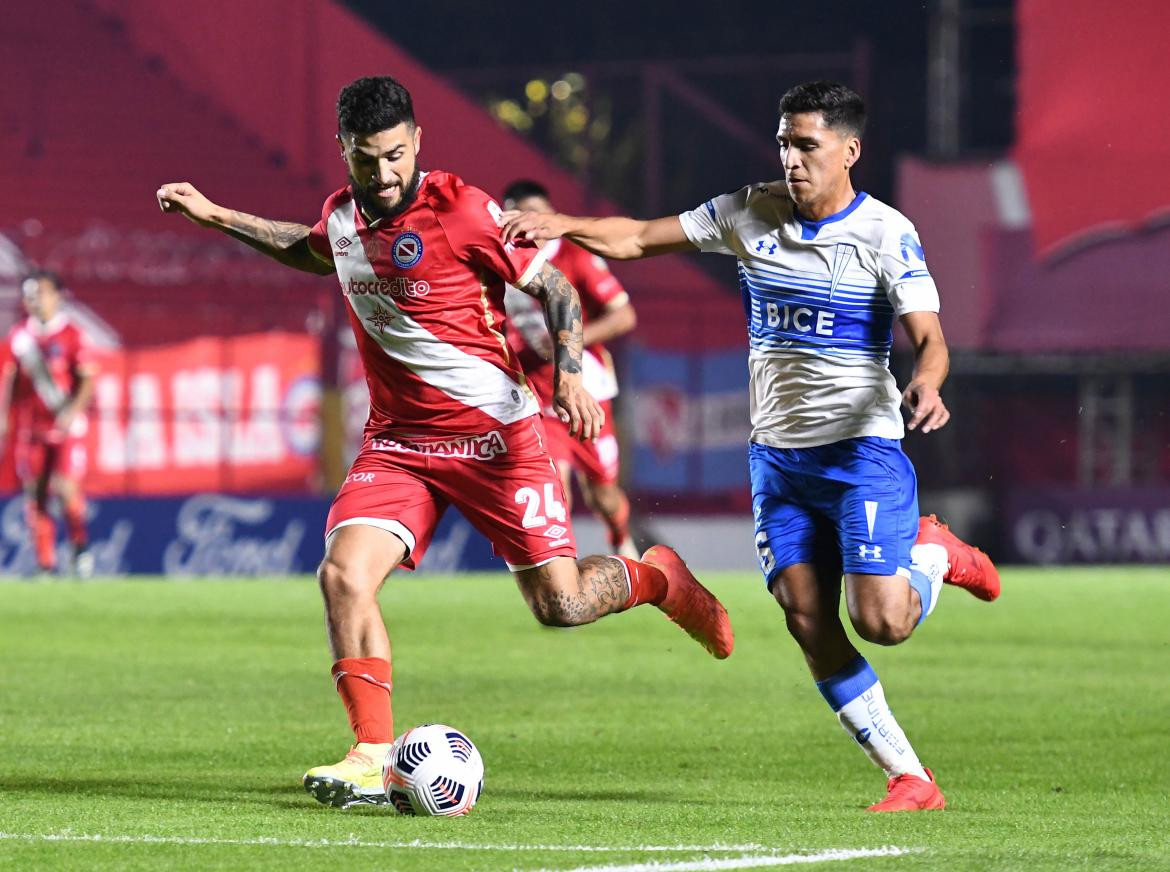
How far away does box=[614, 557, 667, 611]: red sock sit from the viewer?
7.42 metres

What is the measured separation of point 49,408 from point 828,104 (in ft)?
42.0

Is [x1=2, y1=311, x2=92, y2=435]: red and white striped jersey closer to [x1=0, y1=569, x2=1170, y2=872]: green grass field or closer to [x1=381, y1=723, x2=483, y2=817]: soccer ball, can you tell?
[x1=0, y1=569, x2=1170, y2=872]: green grass field

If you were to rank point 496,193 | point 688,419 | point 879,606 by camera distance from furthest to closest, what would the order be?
point 496,193 < point 688,419 < point 879,606

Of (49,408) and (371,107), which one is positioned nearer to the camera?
(371,107)

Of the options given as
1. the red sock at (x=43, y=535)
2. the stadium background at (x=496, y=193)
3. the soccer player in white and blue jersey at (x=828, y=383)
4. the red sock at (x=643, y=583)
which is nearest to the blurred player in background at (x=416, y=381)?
the soccer player in white and blue jersey at (x=828, y=383)

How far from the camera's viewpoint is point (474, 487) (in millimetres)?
6875

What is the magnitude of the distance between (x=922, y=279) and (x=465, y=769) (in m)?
1.92

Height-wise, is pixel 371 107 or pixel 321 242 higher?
pixel 371 107

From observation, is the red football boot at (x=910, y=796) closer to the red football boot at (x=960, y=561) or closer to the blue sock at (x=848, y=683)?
the blue sock at (x=848, y=683)

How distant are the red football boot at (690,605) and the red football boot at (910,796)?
4.27ft

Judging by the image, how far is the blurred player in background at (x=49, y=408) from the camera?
58.9 ft

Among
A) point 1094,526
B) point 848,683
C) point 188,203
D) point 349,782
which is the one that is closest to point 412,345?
point 188,203

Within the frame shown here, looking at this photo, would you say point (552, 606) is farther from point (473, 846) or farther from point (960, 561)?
point (473, 846)

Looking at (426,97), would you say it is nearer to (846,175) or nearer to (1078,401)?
(1078,401)
